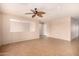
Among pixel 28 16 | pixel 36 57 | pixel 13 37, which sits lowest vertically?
pixel 36 57

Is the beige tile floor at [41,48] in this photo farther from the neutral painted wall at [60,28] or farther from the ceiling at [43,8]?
the ceiling at [43,8]

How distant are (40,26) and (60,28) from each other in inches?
12.7

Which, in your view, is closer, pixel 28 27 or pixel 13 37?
pixel 13 37

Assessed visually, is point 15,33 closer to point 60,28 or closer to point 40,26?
point 40,26

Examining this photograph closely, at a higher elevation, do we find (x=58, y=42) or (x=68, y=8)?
(x=68, y=8)

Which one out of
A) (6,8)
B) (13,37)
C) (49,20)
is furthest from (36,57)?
(6,8)

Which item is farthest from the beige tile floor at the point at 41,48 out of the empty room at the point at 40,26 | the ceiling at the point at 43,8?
the ceiling at the point at 43,8

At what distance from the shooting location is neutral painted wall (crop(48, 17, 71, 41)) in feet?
5.57

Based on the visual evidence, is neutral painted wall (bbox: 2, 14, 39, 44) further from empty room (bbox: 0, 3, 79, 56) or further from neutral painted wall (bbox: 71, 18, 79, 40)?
neutral painted wall (bbox: 71, 18, 79, 40)

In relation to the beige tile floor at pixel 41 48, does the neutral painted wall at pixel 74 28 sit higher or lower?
higher

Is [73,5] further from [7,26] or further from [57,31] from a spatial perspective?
[7,26]

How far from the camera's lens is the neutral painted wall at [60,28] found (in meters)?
1.70

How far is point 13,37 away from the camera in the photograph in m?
1.66

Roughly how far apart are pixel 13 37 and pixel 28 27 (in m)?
0.29
